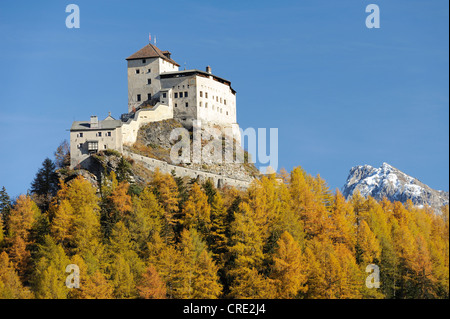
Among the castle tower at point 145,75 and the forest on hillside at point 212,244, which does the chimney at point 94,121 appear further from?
the castle tower at point 145,75

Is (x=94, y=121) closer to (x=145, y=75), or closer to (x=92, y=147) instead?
(x=92, y=147)

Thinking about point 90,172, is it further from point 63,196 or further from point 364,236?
point 364,236

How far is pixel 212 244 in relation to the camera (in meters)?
79.9

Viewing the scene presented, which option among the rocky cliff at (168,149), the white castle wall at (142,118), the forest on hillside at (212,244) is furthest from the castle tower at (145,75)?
the forest on hillside at (212,244)

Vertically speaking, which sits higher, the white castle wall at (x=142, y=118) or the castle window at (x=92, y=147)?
the white castle wall at (x=142, y=118)

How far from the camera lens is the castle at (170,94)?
109m

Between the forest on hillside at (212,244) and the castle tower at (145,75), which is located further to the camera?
the castle tower at (145,75)

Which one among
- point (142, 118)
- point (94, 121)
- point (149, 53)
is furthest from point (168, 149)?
point (149, 53)

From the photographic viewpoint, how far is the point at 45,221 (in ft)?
272

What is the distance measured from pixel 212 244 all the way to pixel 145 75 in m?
43.1
